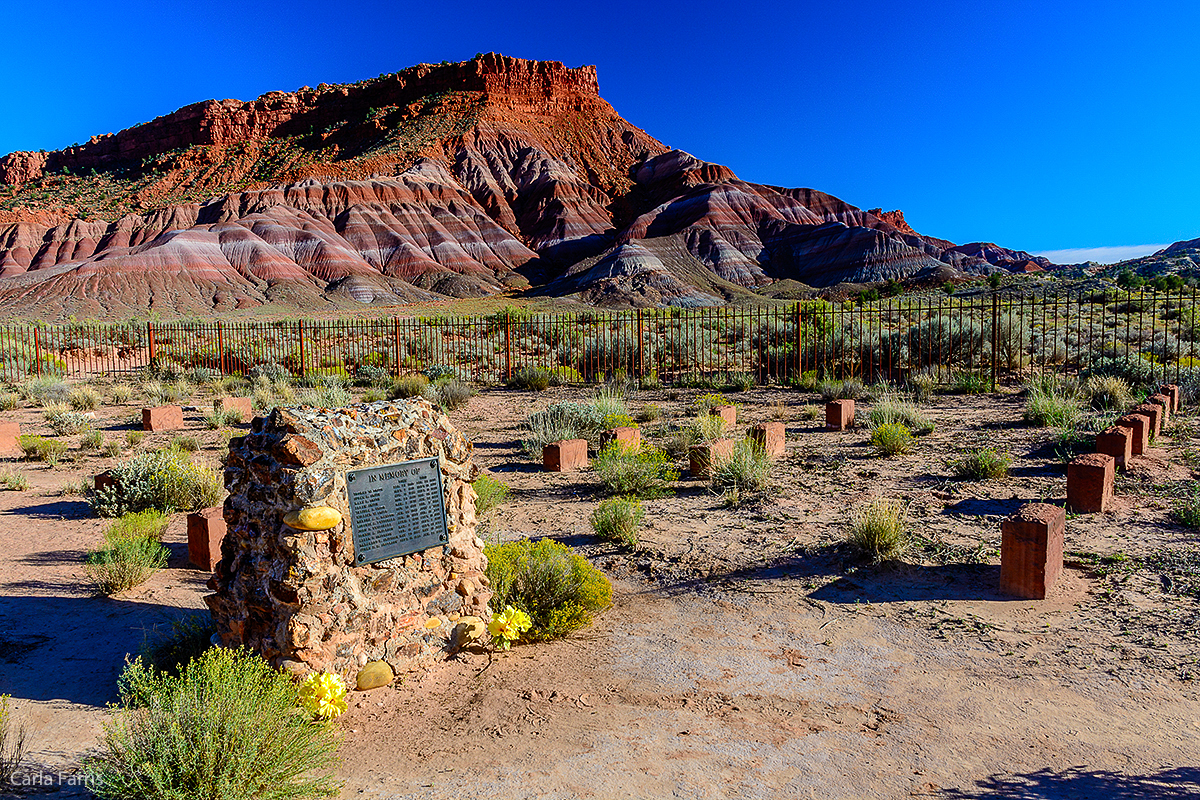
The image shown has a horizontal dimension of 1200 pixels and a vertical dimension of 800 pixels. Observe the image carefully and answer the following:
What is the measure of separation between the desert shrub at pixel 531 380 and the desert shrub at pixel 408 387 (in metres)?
2.29

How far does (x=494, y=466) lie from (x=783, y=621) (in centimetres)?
608

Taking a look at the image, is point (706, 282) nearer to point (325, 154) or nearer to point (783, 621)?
point (325, 154)

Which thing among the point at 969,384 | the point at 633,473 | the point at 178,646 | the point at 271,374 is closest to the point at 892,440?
the point at 633,473

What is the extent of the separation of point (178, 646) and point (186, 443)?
856 centimetres

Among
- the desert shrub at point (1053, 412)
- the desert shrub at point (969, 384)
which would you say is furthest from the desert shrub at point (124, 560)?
the desert shrub at point (969, 384)

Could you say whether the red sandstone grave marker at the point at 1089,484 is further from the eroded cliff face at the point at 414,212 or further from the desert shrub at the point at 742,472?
the eroded cliff face at the point at 414,212

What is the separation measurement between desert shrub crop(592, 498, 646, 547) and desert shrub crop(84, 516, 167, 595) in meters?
3.87

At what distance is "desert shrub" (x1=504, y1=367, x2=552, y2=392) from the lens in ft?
63.4

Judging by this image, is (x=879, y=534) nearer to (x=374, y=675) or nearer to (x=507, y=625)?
(x=507, y=625)

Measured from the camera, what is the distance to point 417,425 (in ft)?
15.6

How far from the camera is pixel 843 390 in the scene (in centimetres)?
1622

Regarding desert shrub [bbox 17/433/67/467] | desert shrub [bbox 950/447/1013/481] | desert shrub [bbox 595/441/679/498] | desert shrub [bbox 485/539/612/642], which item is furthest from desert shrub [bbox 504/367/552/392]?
desert shrub [bbox 485/539/612/642]

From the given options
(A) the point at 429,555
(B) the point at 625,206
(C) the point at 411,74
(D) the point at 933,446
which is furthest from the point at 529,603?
(C) the point at 411,74

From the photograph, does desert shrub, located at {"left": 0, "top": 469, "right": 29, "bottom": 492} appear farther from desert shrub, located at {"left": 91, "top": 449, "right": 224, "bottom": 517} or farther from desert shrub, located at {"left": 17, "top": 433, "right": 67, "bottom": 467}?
desert shrub, located at {"left": 91, "top": 449, "right": 224, "bottom": 517}
